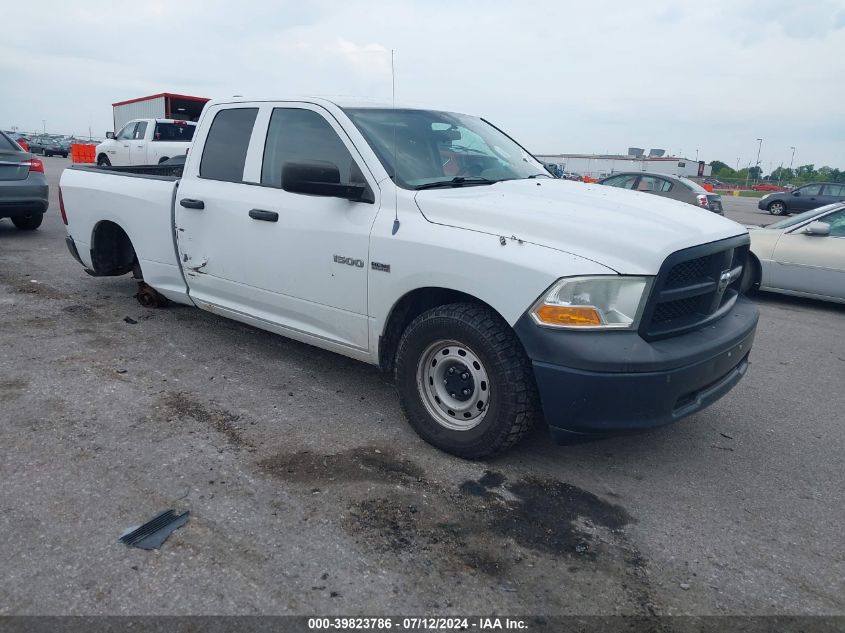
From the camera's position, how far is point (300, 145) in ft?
14.3

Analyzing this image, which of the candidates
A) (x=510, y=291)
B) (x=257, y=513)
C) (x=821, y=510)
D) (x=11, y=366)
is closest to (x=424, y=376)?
(x=510, y=291)

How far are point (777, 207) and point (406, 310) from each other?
25738 mm

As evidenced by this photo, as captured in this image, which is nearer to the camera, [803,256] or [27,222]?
[803,256]

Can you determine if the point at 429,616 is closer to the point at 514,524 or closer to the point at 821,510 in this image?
the point at 514,524

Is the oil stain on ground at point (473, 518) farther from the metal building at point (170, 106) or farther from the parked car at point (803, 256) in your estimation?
the metal building at point (170, 106)

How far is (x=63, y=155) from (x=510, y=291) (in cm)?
5237

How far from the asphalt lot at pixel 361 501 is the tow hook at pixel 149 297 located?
125 centimetres

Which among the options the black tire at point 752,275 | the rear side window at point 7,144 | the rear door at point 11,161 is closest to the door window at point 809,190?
the black tire at point 752,275

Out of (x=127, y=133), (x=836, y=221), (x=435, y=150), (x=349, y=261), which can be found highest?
(x=127, y=133)

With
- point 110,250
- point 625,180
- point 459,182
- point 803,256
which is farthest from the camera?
point 625,180

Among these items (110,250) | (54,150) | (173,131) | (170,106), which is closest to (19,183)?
(110,250)

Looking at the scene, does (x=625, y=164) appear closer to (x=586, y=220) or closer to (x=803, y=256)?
(x=803, y=256)

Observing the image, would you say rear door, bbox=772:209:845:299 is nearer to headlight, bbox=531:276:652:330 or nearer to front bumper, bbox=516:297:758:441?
A: front bumper, bbox=516:297:758:441

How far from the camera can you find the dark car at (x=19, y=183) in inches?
361
